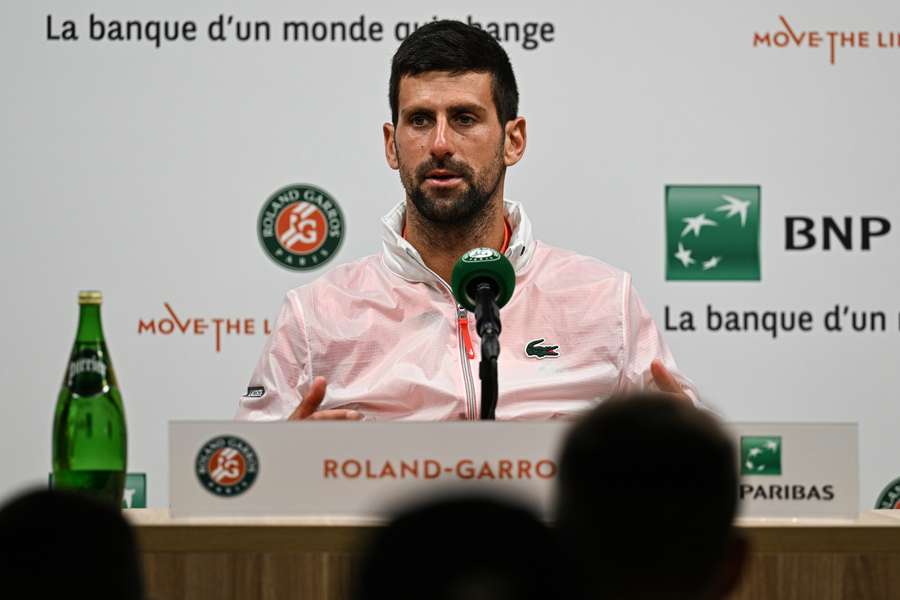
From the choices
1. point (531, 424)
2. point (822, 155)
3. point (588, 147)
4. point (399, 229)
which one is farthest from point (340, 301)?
point (822, 155)

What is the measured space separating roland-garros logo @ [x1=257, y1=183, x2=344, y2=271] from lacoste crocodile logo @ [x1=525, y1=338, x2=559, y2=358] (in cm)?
94

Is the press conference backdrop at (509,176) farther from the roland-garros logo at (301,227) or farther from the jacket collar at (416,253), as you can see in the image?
the jacket collar at (416,253)

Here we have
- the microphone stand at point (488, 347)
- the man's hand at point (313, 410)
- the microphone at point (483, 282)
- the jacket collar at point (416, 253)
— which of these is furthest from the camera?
the jacket collar at point (416, 253)

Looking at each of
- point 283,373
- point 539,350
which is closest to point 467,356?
point 539,350

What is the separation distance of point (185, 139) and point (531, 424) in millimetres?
2101

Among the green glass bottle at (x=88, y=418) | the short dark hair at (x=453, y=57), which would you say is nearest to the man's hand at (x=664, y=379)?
the green glass bottle at (x=88, y=418)

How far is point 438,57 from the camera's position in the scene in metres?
2.94

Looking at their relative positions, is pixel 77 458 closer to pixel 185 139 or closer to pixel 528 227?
pixel 528 227

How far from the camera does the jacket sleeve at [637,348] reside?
2.74 m

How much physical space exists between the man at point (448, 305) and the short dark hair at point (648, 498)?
157 cm

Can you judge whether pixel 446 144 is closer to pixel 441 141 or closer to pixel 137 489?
pixel 441 141

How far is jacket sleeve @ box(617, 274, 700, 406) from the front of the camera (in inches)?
108

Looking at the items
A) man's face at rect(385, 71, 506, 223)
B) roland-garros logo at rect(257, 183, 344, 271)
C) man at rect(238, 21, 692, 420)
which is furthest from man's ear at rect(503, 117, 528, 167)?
roland-garros logo at rect(257, 183, 344, 271)

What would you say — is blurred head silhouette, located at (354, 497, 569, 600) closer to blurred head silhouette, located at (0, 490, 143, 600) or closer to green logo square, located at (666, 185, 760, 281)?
blurred head silhouette, located at (0, 490, 143, 600)
